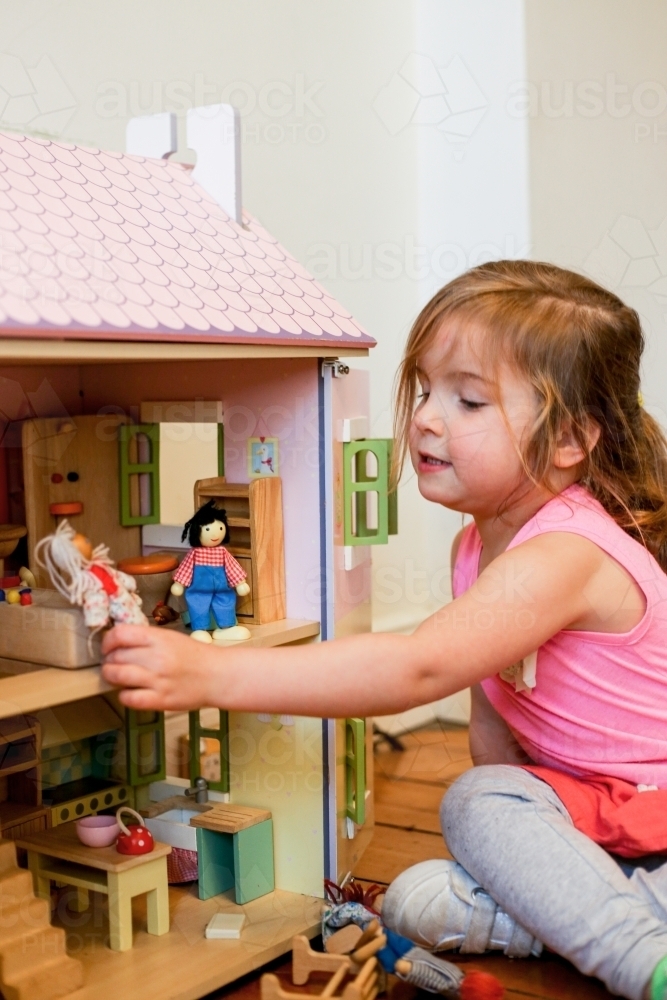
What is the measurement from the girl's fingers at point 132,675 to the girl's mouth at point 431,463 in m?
0.35

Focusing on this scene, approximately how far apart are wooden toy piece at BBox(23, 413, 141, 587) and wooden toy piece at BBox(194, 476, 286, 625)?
0.14 meters

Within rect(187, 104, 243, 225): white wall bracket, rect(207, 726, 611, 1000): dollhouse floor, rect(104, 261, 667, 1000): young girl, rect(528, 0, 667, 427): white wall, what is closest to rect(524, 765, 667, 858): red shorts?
rect(104, 261, 667, 1000): young girl

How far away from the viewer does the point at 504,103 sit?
154 centimetres

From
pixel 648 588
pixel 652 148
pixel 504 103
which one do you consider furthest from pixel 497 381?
pixel 652 148

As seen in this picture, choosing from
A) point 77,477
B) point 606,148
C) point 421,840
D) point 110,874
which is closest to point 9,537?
point 77,477

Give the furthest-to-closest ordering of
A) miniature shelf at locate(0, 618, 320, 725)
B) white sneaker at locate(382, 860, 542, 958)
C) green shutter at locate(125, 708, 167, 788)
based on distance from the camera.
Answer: green shutter at locate(125, 708, 167, 788) → white sneaker at locate(382, 860, 542, 958) → miniature shelf at locate(0, 618, 320, 725)

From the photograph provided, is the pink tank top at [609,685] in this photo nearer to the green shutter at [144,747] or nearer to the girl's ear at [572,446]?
the girl's ear at [572,446]

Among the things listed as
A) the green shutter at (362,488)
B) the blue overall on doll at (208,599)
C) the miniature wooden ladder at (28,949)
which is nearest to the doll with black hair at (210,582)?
the blue overall on doll at (208,599)

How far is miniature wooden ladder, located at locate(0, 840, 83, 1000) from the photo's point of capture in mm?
782

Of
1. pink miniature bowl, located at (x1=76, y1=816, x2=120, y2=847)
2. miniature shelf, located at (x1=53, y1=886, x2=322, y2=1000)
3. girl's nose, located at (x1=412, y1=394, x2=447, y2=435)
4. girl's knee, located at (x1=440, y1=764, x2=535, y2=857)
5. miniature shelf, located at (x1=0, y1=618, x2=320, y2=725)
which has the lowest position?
Answer: miniature shelf, located at (x1=53, y1=886, x2=322, y2=1000)

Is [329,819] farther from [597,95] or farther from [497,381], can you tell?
[597,95]

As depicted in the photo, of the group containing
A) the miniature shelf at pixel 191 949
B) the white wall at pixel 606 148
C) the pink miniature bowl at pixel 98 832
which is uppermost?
the white wall at pixel 606 148

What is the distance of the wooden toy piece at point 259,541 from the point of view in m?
0.95

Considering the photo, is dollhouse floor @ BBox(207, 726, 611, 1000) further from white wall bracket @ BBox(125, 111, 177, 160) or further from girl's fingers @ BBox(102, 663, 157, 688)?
white wall bracket @ BBox(125, 111, 177, 160)
